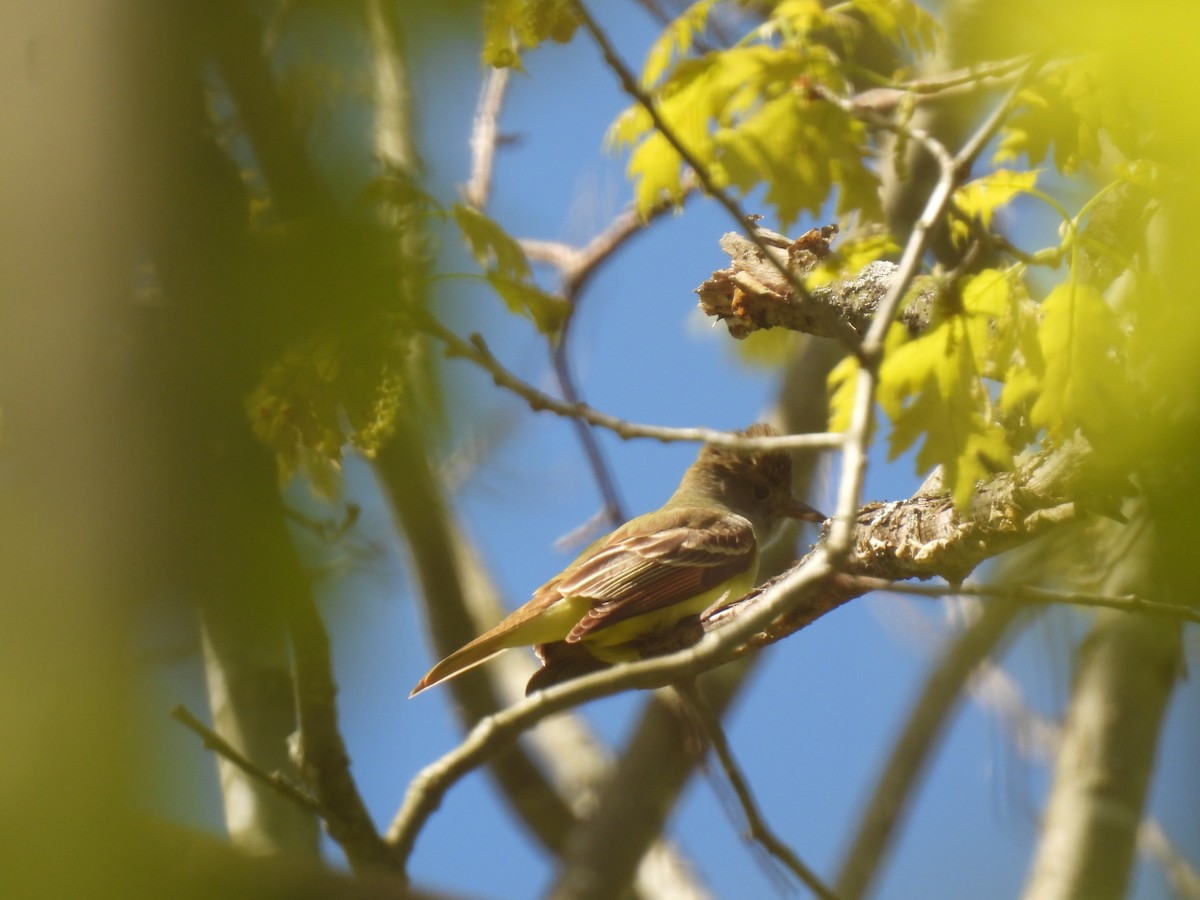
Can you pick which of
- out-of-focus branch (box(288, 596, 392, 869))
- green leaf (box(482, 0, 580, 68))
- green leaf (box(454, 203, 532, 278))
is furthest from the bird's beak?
green leaf (box(482, 0, 580, 68))

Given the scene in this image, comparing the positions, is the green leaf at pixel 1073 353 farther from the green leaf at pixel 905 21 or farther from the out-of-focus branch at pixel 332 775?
the out-of-focus branch at pixel 332 775

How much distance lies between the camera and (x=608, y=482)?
5969 millimetres

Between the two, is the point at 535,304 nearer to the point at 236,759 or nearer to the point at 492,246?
the point at 492,246

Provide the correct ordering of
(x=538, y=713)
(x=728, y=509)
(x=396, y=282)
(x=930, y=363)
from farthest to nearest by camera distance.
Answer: (x=728, y=509), (x=930, y=363), (x=538, y=713), (x=396, y=282)

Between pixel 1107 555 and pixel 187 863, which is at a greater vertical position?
pixel 187 863

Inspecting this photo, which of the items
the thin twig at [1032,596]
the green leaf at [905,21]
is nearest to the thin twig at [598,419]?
the thin twig at [1032,596]

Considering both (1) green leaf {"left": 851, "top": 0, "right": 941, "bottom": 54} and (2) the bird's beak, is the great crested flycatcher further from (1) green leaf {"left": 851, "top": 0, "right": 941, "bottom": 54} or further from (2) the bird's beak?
(1) green leaf {"left": 851, "top": 0, "right": 941, "bottom": 54}

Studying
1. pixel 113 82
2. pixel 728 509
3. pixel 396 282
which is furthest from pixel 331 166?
pixel 728 509

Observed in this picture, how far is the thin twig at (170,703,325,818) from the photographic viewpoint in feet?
5.37

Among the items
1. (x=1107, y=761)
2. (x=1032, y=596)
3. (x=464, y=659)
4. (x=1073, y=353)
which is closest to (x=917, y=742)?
(x=1107, y=761)

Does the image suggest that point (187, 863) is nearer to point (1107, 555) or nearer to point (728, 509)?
point (1107, 555)

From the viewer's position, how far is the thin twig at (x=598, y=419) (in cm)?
195

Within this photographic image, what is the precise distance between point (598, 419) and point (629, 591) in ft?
6.54

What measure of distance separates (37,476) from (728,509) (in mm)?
4384
